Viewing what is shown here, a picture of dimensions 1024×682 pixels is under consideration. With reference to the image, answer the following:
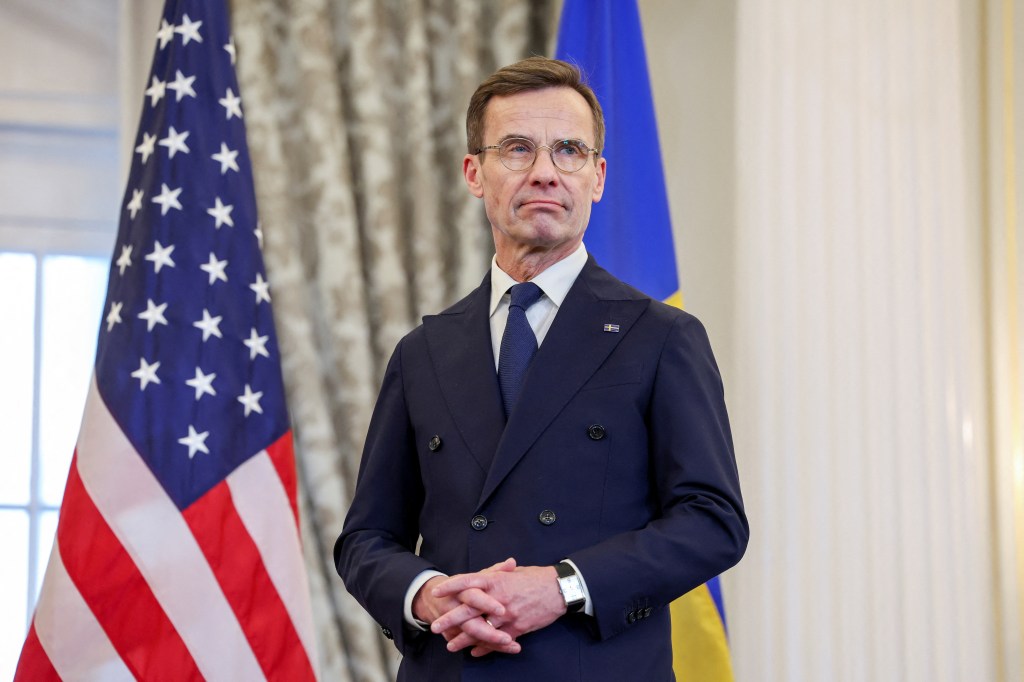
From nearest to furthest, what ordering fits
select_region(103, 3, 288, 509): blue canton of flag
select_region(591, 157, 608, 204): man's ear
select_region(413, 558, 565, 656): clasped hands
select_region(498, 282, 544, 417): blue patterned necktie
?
select_region(413, 558, 565, 656): clasped hands → select_region(498, 282, 544, 417): blue patterned necktie → select_region(591, 157, 608, 204): man's ear → select_region(103, 3, 288, 509): blue canton of flag

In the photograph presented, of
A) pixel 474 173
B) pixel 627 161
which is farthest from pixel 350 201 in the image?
pixel 474 173

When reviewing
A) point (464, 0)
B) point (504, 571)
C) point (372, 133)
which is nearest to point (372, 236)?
point (372, 133)

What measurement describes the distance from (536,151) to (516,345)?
0.32m

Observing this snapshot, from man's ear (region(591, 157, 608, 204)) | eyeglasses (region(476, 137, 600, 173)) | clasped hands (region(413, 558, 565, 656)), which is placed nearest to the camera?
clasped hands (region(413, 558, 565, 656))

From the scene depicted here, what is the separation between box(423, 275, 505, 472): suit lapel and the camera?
1.75 m

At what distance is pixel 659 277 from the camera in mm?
3086

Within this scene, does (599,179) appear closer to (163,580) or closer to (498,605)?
(498,605)

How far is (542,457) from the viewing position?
66.5 inches

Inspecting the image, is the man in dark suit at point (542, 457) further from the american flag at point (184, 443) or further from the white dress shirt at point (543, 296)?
the american flag at point (184, 443)

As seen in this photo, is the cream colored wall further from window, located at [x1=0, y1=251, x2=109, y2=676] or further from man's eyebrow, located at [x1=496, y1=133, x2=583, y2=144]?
man's eyebrow, located at [x1=496, y1=133, x2=583, y2=144]

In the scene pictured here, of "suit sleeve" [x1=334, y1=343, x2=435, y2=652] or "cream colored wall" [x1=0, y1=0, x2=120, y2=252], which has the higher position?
"cream colored wall" [x1=0, y1=0, x2=120, y2=252]

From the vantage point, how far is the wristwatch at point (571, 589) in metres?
1.55

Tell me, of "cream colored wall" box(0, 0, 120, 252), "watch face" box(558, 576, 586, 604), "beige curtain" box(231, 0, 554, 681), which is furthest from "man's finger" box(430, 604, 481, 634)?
"cream colored wall" box(0, 0, 120, 252)

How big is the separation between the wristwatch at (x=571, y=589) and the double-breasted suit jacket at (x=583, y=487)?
0.05 ft
